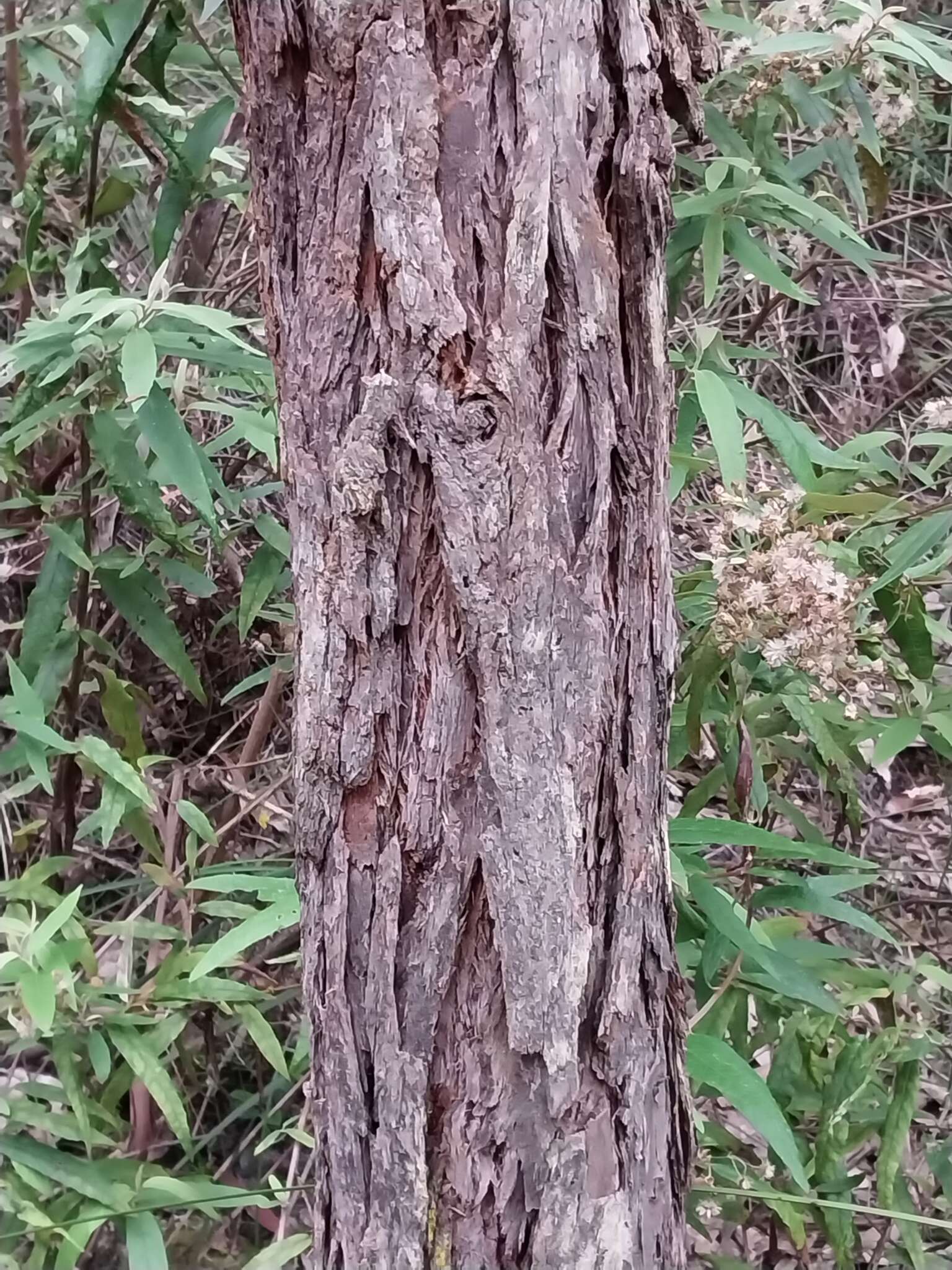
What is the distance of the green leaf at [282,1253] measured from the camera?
1.05 meters

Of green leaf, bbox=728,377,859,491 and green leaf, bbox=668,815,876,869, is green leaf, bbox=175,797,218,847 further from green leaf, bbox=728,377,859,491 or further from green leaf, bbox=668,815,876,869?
green leaf, bbox=728,377,859,491

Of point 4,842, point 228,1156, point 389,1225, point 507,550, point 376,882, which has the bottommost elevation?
point 228,1156

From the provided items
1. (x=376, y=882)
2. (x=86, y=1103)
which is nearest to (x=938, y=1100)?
(x=86, y=1103)

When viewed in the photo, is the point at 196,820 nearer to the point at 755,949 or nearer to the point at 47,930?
the point at 47,930

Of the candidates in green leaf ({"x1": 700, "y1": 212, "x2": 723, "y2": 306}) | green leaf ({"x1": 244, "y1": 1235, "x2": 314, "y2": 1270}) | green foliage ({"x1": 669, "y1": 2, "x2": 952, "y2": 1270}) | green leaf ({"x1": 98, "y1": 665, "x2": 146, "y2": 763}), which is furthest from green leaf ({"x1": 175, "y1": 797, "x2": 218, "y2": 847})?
green leaf ({"x1": 700, "y1": 212, "x2": 723, "y2": 306})

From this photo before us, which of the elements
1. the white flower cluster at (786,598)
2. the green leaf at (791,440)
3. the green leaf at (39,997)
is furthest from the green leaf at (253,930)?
the green leaf at (791,440)

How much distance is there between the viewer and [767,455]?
210 centimetres

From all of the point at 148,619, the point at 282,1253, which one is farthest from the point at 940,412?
the point at 282,1253

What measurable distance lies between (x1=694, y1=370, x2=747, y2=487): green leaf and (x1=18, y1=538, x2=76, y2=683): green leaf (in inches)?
30.7

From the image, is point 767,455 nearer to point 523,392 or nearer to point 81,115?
point 81,115

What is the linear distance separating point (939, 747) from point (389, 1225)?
784mm

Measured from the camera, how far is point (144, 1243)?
3.34ft

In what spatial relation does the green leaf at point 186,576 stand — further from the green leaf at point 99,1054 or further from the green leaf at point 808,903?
the green leaf at point 808,903

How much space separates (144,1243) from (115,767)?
465mm
